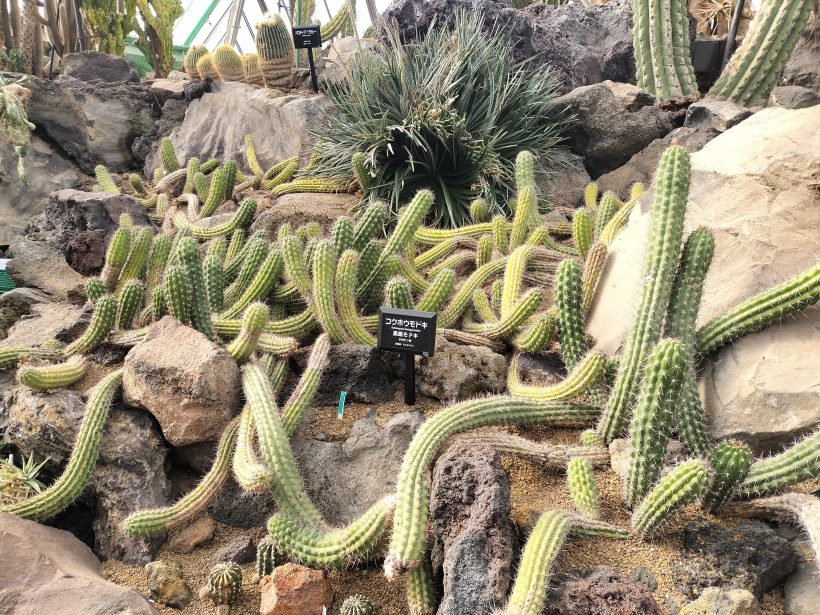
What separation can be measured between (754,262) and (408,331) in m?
1.71

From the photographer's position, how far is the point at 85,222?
19.6 feet

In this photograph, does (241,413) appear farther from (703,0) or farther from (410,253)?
(703,0)

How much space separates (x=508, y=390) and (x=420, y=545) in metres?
1.31

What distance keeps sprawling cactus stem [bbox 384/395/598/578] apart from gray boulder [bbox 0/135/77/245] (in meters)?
5.54

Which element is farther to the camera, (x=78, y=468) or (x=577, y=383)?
(x=78, y=468)

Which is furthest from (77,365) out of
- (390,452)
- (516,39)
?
(516,39)

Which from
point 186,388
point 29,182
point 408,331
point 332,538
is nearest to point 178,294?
point 186,388

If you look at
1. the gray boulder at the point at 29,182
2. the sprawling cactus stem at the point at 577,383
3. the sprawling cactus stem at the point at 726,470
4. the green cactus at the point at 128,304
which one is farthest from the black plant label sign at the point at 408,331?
the gray boulder at the point at 29,182

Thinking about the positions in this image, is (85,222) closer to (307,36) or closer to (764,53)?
(307,36)

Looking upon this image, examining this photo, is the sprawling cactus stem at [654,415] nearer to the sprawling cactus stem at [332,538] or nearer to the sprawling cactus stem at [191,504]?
the sprawling cactus stem at [332,538]

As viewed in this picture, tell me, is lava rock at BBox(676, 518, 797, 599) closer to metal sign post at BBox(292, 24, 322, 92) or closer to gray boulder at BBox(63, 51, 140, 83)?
metal sign post at BBox(292, 24, 322, 92)

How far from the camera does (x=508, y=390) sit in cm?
347

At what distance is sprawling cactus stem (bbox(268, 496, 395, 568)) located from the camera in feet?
8.12

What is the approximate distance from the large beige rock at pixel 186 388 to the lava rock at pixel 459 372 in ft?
3.13
